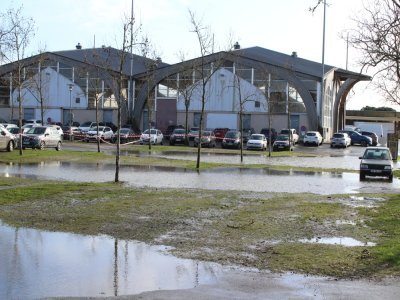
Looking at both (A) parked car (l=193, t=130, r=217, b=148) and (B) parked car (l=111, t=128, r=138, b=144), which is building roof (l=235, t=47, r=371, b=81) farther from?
(B) parked car (l=111, t=128, r=138, b=144)

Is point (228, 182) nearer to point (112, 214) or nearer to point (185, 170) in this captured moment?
point (185, 170)

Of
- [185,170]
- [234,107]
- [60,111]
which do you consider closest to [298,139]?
[234,107]

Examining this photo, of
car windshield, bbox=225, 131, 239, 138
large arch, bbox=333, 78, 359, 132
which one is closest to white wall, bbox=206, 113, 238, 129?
car windshield, bbox=225, 131, 239, 138

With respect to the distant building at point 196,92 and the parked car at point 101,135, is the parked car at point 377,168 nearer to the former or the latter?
the parked car at point 101,135

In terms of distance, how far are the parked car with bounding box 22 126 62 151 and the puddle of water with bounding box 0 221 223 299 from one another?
25774 millimetres

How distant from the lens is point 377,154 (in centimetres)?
2697

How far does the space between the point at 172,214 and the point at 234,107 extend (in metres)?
54.1

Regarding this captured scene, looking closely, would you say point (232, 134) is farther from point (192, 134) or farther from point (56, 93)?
point (56, 93)

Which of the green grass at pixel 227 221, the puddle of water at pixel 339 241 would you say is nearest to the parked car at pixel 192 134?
the green grass at pixel 227 221

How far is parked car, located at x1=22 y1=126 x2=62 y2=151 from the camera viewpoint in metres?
34.7

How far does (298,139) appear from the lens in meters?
61.6

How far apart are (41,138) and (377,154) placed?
781 inches

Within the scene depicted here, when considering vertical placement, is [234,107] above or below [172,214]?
above

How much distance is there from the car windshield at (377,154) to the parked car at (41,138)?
1932 cm
